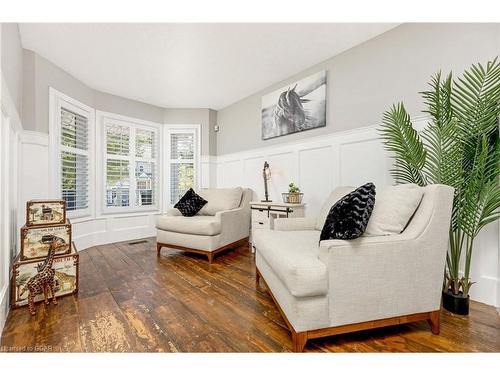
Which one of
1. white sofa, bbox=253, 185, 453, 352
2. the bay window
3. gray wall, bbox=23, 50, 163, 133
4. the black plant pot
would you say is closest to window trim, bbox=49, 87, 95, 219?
gray wall, bbox=23, 50, 163, 133

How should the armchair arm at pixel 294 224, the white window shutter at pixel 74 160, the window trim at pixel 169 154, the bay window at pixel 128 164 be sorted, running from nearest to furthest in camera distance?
the armchair arm at pixel 294 224 < the white window shutter at pixel 74 160 < the bay window at pixel 128 164 < the window trim at pixel 169 154

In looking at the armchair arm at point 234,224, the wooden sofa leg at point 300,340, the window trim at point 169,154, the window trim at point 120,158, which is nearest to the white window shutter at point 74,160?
the window trim at point 120,158

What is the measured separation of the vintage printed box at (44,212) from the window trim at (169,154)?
242 cm

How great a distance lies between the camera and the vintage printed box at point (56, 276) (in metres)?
1.70

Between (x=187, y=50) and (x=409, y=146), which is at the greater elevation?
(x=187, y=50)

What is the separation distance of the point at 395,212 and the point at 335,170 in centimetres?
138

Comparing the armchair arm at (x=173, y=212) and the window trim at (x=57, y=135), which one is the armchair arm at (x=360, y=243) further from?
the window trim at (x=57, y=135)

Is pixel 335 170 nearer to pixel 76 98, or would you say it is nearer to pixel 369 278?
pixel 369 278

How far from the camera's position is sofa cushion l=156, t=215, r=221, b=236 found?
109 inches

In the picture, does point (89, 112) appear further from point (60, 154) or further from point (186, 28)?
point (186, 28)

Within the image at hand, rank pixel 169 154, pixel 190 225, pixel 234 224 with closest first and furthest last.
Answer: pixel 190 225 < pixel 234 224 < pixel 169 154

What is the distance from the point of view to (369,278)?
1.25 m

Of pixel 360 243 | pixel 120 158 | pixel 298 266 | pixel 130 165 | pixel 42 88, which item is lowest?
pixel 298 266

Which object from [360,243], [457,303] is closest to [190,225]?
[360,243]
